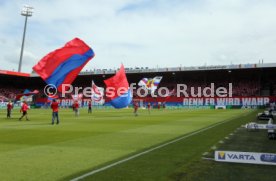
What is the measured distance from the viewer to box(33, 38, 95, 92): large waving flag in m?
27.6

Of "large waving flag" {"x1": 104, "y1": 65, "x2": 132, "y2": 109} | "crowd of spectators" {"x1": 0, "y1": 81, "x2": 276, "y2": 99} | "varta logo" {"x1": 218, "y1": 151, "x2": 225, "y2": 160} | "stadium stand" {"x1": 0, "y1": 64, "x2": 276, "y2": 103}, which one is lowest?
"varta logo" {"x1": 218, "y1": 151, "x2": 225, "y2": 160}

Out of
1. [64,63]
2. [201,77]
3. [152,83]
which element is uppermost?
[201,77]

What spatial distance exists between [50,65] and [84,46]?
310 centimetres

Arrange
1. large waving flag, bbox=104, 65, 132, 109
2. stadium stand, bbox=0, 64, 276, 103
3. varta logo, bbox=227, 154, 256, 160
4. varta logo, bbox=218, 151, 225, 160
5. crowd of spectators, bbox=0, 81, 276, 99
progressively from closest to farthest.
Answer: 1. varta logo, bbox=227, 154, 256, 160
2. varta logo, bbox=218, 151, 225, 160
3. large waving flag, bbox=104, 65, 132, 109
4. stadium stand, bbox=0, 64, 276, 103
5. crowd of spectators, bbox=0, 81, 276, 99

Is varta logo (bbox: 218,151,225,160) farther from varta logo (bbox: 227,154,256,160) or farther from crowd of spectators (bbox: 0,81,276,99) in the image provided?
crowd of spectators (bbox: 0,81,276,99)

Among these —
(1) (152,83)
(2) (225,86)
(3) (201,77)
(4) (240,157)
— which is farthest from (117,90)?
(3) (201,77)

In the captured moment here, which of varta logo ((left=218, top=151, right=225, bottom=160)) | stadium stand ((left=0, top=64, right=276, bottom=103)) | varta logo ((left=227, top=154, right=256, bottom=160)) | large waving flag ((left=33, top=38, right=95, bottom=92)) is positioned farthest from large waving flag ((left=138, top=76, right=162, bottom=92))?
varta logo ((left=227, top=154, right=256, bottom=160))

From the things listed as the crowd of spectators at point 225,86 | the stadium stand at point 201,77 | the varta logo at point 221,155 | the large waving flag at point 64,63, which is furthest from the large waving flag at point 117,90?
the crowd of spectators at point 225,86

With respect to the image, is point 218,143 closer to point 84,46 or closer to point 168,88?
point 84,46

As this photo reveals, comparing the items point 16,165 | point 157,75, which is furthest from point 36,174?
point 157,75

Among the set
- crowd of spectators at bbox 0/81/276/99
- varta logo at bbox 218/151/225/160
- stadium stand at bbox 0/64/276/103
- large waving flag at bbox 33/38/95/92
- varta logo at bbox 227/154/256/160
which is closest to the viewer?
varta logo at bbox 227/154/256/160

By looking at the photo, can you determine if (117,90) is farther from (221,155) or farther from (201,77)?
(201,77)

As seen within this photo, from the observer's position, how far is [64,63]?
93.0 ft

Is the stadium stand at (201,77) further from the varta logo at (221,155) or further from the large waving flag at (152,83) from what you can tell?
the varta logo at (221,155)
